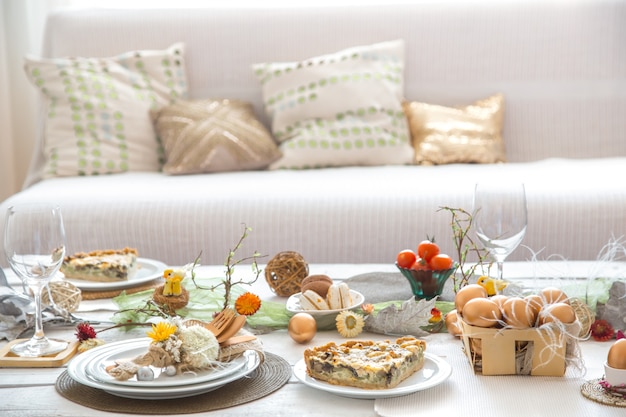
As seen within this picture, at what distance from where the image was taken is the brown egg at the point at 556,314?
101cm

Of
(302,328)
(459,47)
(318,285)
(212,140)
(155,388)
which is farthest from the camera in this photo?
(459,47)

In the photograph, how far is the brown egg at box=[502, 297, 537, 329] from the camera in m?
1.01

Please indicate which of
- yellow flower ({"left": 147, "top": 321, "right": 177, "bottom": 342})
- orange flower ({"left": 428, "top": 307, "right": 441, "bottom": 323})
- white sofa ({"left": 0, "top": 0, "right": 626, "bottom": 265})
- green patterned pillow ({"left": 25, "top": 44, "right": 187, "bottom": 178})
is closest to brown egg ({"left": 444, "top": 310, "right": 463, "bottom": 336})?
orange flower ({"left": 428, "top": 307, "right": 441, "bottom": 323})

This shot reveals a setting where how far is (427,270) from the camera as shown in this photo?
135 centimetres

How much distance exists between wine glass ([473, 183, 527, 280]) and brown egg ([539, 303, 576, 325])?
24 centimetres

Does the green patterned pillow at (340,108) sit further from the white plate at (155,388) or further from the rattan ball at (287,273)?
the white plate at (155,388)

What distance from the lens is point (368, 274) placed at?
1520 millimetres

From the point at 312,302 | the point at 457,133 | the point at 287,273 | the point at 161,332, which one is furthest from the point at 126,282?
the point at 457,133

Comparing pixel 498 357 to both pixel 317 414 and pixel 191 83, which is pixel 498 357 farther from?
pixel 191 83

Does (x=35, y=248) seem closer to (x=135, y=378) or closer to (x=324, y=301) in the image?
→ (x=135, y=378)

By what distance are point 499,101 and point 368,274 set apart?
1.63 metres

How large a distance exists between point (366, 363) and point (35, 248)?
1.49ft

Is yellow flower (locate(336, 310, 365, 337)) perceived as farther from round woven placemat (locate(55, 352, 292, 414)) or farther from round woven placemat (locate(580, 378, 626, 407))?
round woven placemat (locate(580, 378, 626, 407))

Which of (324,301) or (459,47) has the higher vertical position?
(459,47)
